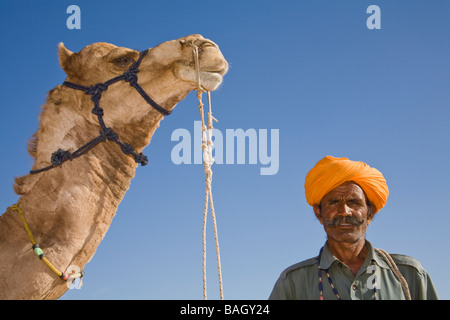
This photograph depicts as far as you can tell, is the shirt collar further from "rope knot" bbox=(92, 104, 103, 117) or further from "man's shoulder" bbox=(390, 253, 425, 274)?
"rope knot" bbox=(92, 104, 103, 117)

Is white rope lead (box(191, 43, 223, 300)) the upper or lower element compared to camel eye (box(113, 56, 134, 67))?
lower

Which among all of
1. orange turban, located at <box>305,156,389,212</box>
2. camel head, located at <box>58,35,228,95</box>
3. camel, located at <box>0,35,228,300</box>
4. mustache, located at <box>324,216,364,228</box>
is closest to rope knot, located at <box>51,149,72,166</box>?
camel, located at <box>0,35,228,300</box>

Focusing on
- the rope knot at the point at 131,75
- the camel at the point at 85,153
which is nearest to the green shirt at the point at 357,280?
the camel at the point at 85,153

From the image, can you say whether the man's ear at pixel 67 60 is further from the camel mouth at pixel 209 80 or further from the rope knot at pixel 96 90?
the camel mouth at pixel 209 80

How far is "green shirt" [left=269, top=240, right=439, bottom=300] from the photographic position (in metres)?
3.62

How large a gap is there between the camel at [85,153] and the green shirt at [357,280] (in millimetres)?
2106

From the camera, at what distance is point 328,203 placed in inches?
160

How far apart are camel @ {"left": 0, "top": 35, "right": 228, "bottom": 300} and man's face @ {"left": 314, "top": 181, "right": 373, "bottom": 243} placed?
1.82m

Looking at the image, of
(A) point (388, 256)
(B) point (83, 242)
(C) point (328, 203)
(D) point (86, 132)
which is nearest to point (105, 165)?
(D) point (86, 132)

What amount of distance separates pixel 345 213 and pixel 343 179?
29 cm
